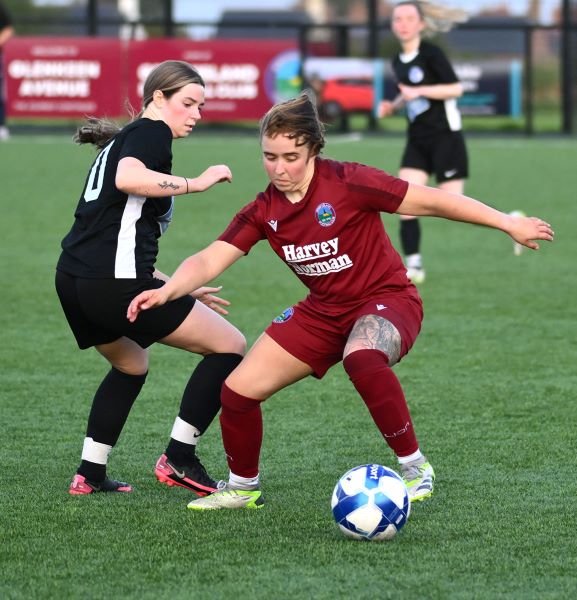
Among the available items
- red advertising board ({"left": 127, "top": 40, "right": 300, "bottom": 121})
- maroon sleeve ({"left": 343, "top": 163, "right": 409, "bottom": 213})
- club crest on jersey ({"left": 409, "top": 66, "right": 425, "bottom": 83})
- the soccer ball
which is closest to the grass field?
the soccer ball

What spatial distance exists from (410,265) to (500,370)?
3128 mm

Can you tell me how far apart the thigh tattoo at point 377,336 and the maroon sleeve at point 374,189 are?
15.3 inches

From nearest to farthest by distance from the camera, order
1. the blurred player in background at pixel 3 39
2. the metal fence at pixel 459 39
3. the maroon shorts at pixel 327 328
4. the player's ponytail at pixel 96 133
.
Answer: the maroon shorts at pixel 327 328 → the player's ponytail at pixel 96 133 → the blurred player in background at pixel 3 39 → the metal fence at pixel 459 39

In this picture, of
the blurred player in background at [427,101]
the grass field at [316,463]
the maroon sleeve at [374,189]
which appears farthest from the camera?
the blurred player in background at [427,101]

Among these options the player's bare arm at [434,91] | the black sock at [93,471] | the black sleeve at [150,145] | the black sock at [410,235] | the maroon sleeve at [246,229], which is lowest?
the black sock at [93,471]

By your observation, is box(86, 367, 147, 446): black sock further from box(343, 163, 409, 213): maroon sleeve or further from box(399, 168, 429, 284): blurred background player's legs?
box(399, 168, 429, 284): blurred background player's legs

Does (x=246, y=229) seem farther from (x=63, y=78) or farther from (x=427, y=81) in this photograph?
(x=63, y=78)

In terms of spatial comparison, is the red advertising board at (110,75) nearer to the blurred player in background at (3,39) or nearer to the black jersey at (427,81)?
the blurred player in background at (3,39)

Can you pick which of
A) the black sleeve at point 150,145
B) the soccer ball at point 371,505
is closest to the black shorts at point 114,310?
the black sleeve at point 150,145

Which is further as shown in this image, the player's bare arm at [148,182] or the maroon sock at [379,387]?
the player's bare arm at [148,182]

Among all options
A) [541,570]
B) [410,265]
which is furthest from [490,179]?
[541,570]

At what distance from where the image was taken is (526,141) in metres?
26.0

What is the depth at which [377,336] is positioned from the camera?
4.62m

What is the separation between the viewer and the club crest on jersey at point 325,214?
4680mm
